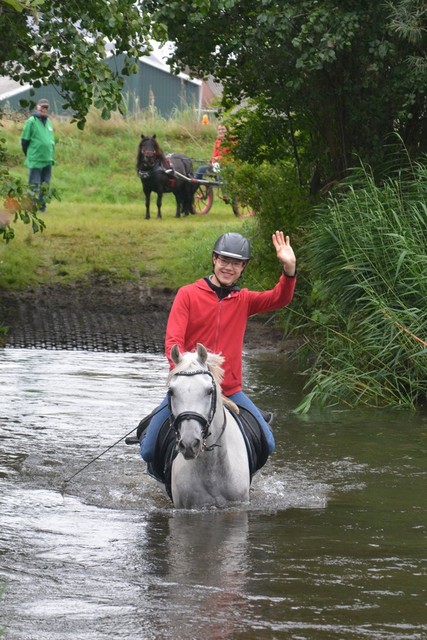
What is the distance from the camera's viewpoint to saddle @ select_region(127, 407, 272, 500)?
8070mm

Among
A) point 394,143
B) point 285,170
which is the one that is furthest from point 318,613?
point 285,170

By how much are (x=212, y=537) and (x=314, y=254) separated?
655 centimetres

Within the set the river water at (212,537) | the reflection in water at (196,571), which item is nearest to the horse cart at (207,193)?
the river water at (212,537)

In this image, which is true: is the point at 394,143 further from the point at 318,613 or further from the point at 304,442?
the point at 318,613

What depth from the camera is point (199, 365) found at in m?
7.32

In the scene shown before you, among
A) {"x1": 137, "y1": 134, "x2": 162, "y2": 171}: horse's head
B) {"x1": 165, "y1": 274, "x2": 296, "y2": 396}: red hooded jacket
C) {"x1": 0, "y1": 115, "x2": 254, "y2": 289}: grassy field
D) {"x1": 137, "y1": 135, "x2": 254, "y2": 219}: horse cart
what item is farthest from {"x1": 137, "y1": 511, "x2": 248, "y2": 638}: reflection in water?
{"x1": 137, "y1": 134, "x2": 162, "y2": 171}: horse's head

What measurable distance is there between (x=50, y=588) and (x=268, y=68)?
32.9 feet

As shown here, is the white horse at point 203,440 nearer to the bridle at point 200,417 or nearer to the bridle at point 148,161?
the bridle at point 200,417

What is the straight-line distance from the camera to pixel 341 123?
1608cm

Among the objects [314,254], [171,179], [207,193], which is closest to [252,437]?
[314,254]

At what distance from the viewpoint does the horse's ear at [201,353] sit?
286 inches

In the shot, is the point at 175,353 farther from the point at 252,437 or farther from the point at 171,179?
the point at 171,179

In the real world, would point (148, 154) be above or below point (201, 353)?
above

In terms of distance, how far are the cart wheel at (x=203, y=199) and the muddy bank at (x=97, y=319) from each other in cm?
842
